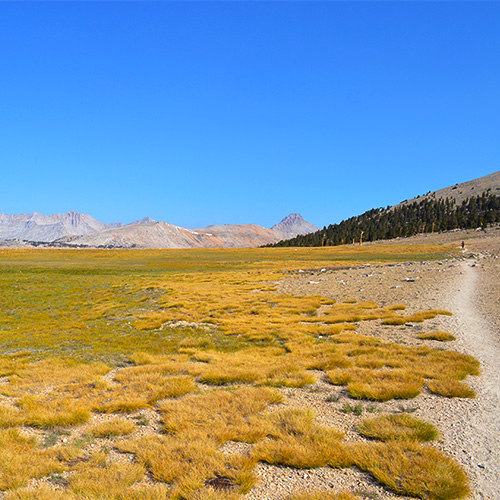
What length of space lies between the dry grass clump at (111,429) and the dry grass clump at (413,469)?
5602 mm

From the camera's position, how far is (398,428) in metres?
8.60

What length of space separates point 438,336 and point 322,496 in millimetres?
13609

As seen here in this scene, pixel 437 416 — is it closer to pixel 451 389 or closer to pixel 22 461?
pixel 451 389

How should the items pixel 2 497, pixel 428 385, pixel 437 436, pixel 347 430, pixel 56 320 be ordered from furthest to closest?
pixel 56 320, pixel 428 385, pixel 347 430, pixel 437 436, pixel 2 497

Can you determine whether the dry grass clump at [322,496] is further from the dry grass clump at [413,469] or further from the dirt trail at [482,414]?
the dirt trail at [482,414]

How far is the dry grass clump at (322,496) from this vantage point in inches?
244

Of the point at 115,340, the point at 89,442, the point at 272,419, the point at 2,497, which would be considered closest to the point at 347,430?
the point at 272,419

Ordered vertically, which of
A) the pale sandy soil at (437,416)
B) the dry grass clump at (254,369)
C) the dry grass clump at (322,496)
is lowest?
the dry grass clump at (254,369)

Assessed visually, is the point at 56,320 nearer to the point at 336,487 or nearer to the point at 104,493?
the point at 104,493

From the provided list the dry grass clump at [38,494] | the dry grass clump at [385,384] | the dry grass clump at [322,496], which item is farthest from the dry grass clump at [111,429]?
the dry grass clump at [385,384]

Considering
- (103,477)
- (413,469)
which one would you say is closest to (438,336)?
(413,469)

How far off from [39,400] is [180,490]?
23.4ft

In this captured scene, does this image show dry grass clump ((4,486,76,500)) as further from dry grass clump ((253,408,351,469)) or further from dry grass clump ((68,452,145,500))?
dry grass clump ((253,408,351,469))

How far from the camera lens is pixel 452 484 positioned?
6473 mm
